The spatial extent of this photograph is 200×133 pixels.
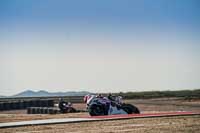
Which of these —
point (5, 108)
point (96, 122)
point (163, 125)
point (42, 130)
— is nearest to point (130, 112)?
point (96, 122)

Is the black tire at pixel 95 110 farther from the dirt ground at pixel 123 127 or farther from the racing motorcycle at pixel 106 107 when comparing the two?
the dirt ground at pixel 123 127

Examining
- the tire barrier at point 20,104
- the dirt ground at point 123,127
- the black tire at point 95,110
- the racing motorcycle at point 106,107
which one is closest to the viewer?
the dirt ground at point 123,127

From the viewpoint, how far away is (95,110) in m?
28.7

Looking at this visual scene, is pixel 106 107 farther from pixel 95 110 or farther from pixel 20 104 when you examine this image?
pixel 20 104

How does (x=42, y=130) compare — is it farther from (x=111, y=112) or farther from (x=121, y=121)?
(x=111, y=112)

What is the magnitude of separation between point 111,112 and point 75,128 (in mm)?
8280

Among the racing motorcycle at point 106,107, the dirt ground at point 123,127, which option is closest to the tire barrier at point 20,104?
the racing motorcycle at point 106,107

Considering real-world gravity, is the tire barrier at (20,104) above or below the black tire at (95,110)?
above

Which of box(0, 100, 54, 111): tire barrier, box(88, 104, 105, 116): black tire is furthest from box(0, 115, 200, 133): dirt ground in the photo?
box(0, 100, 54, 111): tire barrier

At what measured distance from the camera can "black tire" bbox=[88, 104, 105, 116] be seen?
93.9ft

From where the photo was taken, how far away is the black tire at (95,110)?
2861 cm

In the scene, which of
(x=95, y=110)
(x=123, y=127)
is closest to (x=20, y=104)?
(x=95, y=110)

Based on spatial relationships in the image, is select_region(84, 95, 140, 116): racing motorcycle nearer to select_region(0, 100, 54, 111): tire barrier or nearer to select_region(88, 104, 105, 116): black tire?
select_region(88, 104, 105, 116): black tire

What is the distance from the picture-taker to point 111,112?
2883 cm
